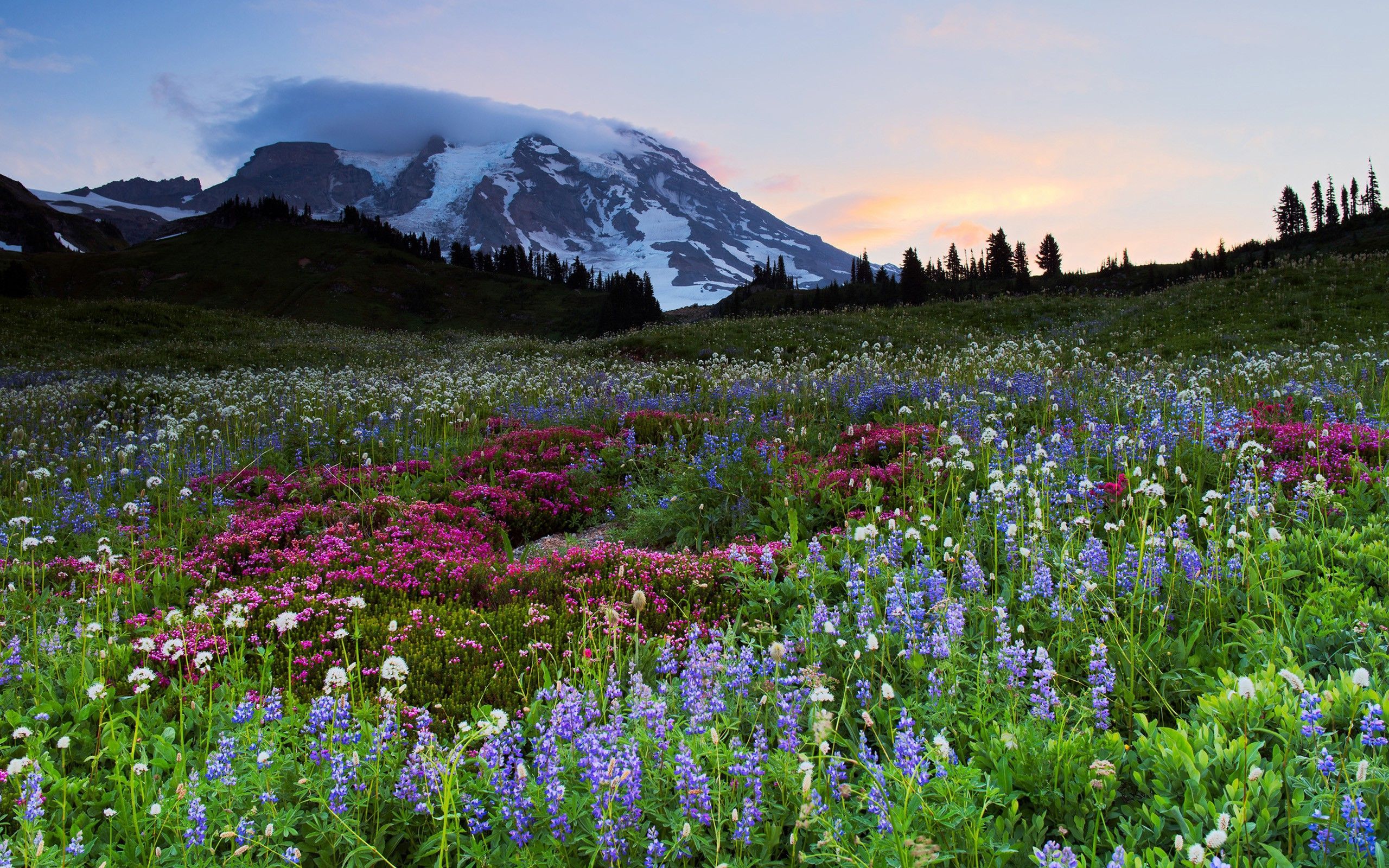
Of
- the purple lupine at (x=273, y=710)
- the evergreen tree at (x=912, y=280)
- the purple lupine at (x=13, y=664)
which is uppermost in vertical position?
the evergreen tree at (x=912, y=280)

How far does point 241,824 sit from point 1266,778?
13.5 ft

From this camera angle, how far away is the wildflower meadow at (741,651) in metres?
2.87

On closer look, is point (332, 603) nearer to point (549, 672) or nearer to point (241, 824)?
point (549, 672)

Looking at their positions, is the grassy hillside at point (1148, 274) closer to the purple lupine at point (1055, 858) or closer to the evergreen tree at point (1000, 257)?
the evergreen tree at point (1000, 257)

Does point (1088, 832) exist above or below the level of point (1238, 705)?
below

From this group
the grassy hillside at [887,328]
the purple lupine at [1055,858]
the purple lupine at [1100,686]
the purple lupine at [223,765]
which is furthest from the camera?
the grassy hillside at [887,328]

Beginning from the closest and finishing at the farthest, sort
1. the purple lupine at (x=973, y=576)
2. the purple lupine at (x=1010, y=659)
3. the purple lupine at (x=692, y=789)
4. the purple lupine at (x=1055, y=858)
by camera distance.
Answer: the purple lupine at (x=1055, y=858) < the purple lupine at (x=692, y=789) < the purple lupine at (x=1010, y=659) < the purple lupine at (x=973, y=576)

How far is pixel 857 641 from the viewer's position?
170 inches

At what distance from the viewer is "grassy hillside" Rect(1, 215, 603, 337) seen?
109 metres

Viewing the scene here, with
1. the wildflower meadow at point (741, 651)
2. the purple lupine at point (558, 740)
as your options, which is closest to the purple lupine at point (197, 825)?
the wildflower meadow at point (741, 651)

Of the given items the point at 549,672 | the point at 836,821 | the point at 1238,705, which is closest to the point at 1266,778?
the point at 1238,705

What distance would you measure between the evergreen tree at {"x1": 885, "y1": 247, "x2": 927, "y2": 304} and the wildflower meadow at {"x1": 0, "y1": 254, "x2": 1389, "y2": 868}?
88.8 meters

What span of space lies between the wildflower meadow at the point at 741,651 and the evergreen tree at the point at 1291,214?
154 m

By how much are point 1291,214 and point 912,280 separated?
84.0 meters
